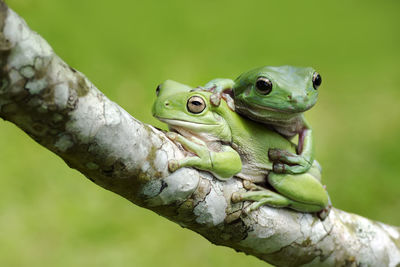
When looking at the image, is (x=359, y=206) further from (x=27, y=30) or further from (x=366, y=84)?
(x=27, y=30)

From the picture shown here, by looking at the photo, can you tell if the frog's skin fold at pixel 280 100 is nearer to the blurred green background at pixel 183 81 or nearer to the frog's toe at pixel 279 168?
the frog's toe at pixel 279 168

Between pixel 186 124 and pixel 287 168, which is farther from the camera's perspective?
pixel 287 168

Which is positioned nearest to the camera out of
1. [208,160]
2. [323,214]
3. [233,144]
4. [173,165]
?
[173,165]

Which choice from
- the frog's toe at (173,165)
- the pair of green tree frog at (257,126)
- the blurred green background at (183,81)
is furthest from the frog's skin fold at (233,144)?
the blurred green background at (183,81)

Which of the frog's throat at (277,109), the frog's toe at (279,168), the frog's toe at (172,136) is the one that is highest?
the frog's throat at (277,109)

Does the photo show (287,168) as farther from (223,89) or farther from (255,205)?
(223,89)

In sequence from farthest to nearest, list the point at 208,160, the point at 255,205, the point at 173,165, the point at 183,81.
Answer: the point at 183,81
the point at 255,205
the point at 208,160
the point at 173,165

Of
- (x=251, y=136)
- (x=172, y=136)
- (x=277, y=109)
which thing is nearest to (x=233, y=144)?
(x=251, y=136)

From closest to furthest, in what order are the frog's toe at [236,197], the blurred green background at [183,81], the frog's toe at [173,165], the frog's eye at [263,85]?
the frog's toe at [173,165], the frog's toe at [236,197], the frog's eye at [263,85], the blurred green background at [183,81]

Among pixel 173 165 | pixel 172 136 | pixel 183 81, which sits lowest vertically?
pixel 173 165
